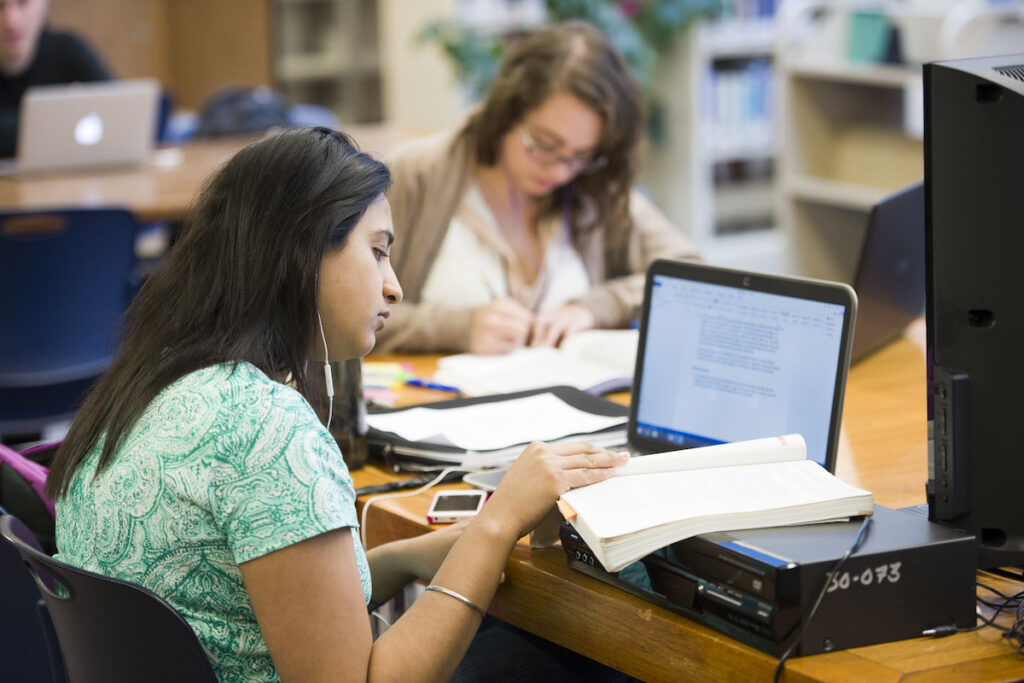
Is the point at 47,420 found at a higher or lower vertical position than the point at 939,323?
lower

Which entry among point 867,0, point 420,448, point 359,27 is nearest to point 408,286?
point 420,448

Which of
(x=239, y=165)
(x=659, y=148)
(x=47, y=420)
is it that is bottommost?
(x=47, y=420)

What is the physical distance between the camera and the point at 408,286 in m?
2.35

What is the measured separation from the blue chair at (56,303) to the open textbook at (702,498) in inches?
74.1

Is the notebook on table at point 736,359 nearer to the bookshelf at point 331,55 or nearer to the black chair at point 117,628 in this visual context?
the black chair at point 117,628

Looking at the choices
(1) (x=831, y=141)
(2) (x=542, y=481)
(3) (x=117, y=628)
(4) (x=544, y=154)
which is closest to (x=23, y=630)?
(3) (x=117, y=628)

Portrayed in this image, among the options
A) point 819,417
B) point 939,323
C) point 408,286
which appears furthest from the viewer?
point 408,286

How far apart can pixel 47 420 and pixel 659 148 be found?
3.08 metres

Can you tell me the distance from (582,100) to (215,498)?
4.55 ft

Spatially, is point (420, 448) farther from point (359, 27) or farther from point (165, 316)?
point (359, 27)

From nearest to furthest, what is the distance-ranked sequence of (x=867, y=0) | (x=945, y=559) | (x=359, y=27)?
(x=945, y=559) → (x=867, y=0) → (x=359, y=27)

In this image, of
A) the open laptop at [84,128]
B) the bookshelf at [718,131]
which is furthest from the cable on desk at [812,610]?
the bookshelf at [718,131]

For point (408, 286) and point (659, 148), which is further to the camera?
point (659, 148)

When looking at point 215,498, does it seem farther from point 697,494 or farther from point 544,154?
point 544,154
